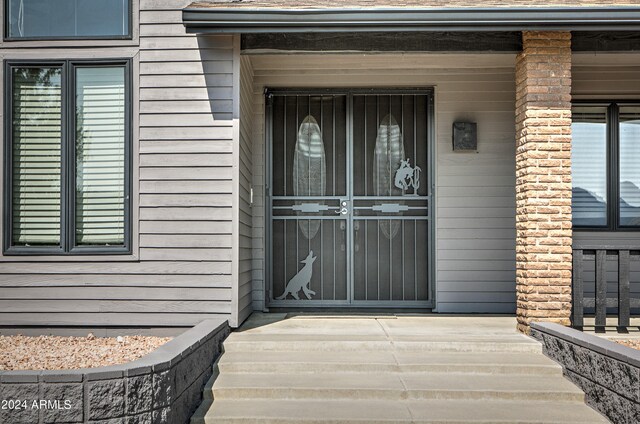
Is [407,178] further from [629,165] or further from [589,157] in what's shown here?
[629,165]

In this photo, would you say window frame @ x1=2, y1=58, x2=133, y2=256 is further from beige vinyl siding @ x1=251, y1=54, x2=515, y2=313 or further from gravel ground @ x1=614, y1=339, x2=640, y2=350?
gravel ground @ x1=614, y1=339, x2=640, y2=350

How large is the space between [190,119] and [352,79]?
2076 millimetres

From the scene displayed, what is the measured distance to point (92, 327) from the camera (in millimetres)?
5324

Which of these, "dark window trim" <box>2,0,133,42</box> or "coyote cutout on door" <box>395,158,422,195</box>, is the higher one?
"dark window trim" <box>2,0,133,42</box>

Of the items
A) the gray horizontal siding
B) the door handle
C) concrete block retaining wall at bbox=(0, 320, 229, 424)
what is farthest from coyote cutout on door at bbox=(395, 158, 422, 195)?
concrete block retaining wall at bbox=(0, 320, 229, 424)

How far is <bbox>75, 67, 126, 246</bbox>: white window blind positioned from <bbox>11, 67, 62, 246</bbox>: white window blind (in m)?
0.19

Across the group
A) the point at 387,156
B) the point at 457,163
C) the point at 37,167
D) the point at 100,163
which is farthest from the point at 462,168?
the point at 37,167

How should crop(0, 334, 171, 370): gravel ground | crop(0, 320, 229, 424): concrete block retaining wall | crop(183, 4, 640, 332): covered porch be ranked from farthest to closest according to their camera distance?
crop(183, 4, 640, 332): covered porch → crop(0, 334, 171, 370): gravel ground → crop(0, 320, 229, 424): concrete block retaining wall

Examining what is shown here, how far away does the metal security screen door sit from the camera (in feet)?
22.0

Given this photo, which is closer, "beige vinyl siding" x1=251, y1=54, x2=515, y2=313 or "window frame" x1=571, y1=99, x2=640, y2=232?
"beige vinyl siding" x1=251, y1=54, x2=515, y2=313

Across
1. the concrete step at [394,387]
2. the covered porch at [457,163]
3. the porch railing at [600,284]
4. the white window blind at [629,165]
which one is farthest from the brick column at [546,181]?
the white window blind at [629,165]

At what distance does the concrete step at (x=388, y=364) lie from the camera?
455 centimetres

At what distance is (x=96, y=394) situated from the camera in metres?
3.33

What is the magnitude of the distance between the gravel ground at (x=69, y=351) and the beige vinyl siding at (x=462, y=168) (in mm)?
1816
